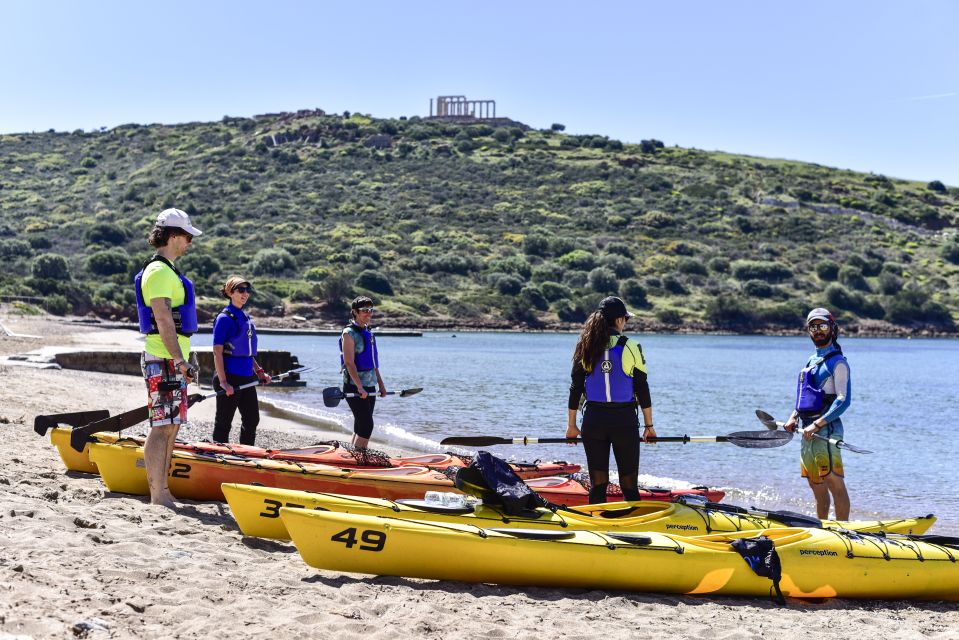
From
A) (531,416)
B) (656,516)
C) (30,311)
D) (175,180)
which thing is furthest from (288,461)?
(175,180)

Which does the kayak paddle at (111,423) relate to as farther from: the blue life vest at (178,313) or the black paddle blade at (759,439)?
the black paddle blade at (759,439)

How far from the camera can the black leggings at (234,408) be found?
8000mm

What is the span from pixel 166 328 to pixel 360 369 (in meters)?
2.84

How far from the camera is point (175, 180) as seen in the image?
85.9m

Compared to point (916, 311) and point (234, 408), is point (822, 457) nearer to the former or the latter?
point (234, 408)

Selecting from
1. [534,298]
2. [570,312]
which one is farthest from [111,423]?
[534,298]

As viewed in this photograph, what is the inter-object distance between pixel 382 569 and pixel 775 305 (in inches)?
2344

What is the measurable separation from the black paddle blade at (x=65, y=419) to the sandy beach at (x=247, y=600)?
79 cm

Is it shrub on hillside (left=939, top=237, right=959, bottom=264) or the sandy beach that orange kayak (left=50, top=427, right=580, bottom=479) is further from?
shrub on hillside (left=939, top=237, right=959, bottom=264)

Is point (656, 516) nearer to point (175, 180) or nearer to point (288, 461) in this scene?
point (288, 461)

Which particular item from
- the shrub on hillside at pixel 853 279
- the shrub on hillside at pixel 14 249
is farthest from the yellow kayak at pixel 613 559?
the shrub on hillside at pixel 14 249

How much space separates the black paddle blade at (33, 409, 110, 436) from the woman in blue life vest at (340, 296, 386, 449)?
2217 mm

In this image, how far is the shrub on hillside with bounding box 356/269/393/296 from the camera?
189 feet

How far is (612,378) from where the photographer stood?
6.27 metres
